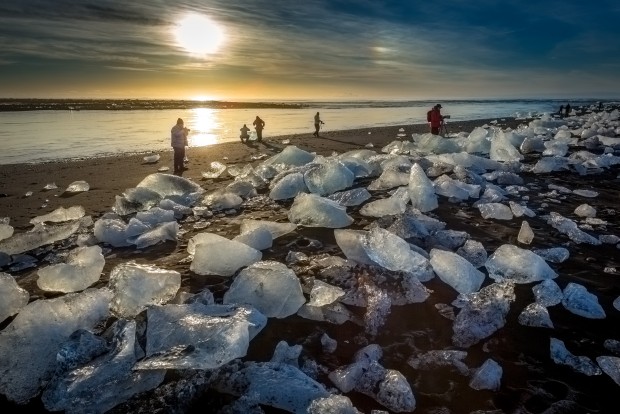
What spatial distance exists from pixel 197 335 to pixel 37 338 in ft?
3.65

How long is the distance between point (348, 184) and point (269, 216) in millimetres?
1777

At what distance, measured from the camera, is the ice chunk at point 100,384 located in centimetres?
216

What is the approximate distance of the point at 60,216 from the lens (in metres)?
5.99

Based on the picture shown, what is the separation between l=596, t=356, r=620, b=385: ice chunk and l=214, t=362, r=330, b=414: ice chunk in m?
1.80

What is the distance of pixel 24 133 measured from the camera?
2156 centimetres

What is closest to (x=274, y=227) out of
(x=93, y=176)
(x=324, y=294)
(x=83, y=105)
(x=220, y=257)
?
(x=220, y=257)

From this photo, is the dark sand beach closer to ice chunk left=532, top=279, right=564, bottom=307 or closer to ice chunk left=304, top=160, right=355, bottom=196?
ice chunk left=532, top=279, right=564, bottom=307

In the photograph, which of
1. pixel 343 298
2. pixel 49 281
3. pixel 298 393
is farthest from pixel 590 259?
pixel 49 281

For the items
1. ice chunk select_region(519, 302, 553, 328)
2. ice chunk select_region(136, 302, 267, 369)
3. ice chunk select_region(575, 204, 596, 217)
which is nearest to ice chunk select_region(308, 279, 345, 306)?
ice chunk select_region(136, 302, 267, 369)

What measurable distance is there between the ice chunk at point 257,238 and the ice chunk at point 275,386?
197 centimetres

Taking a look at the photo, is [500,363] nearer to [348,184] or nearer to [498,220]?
[498,220]

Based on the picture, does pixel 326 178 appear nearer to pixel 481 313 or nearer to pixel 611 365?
pixel 481 313

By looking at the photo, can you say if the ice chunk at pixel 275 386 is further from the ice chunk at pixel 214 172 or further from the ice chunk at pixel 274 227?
the ice chunk at pixel 214 172

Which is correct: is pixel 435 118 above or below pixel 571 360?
above
